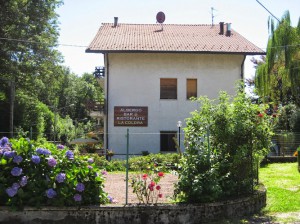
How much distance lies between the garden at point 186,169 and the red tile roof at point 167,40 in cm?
1526

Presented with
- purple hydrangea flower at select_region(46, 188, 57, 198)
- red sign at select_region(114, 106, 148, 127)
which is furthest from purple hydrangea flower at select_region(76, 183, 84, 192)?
red sign at select_region(114, 106, 148, 127)

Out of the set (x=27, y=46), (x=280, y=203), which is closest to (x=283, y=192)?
(x=280, y=203)

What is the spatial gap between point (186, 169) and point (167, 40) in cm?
1845

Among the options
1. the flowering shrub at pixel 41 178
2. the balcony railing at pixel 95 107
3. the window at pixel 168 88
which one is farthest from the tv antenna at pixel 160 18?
the flowering shrub at pixel 41 178

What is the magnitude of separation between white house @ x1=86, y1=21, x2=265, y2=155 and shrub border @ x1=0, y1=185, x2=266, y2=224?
15.6 meters

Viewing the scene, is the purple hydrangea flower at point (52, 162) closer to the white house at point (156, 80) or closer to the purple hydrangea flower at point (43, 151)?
the purple hydrangea flower at point (43, 151)

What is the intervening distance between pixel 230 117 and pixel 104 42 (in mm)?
16803

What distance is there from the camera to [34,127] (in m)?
37.4

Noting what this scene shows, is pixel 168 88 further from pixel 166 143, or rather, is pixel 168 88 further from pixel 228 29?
pixel 228 29

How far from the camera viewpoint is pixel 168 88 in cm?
2508

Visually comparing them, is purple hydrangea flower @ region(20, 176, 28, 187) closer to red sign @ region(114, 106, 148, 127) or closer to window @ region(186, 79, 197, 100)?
red sign @ region(114, 106, 148, 127)

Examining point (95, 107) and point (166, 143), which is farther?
point (166, 143)

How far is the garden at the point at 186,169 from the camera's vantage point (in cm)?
773

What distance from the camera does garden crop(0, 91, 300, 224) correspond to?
7727 millimetres
